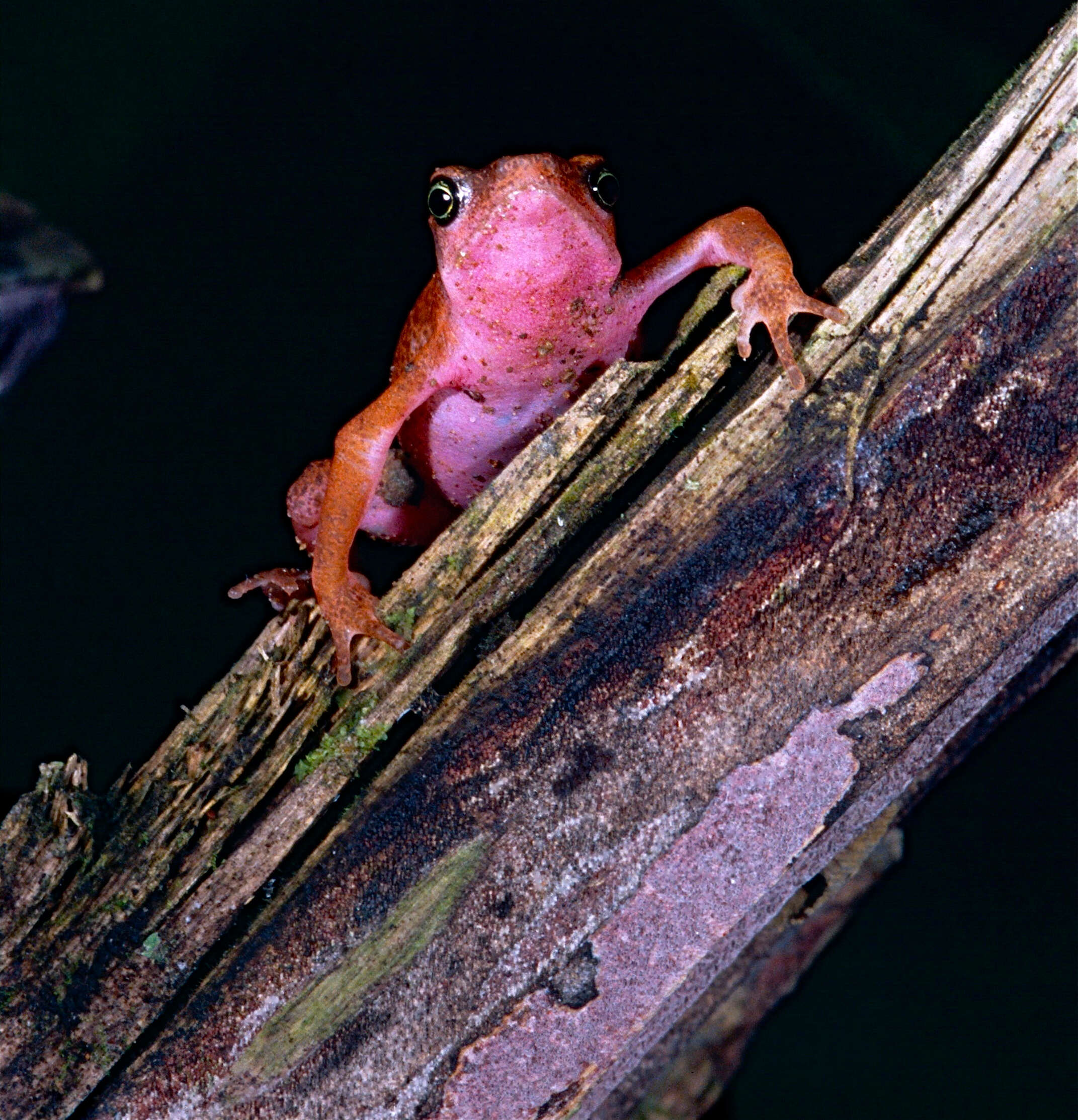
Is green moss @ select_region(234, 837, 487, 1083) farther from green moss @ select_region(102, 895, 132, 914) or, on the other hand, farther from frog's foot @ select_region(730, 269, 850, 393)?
frog's foot @ select_region(730, 269, 850, 393)

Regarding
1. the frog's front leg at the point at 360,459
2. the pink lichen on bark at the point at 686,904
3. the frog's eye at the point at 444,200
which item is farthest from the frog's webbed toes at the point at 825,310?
the frog's front leg at the point at 360,459

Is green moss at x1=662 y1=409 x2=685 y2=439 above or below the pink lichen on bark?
above

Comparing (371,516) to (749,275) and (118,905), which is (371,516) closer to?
(118,905)

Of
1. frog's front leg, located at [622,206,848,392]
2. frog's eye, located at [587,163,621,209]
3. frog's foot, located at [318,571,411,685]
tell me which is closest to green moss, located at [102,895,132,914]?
frog's foot, located at [318,571,411,685]

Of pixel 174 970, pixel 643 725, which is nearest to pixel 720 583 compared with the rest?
pixel 643 725

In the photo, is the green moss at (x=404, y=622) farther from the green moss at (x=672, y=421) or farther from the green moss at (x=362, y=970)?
the green moss at (x=672, y=421)

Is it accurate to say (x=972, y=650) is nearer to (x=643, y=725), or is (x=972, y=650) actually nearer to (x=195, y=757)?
(x=643, y=725)

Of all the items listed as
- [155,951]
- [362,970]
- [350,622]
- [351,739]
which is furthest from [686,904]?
[155,951]
